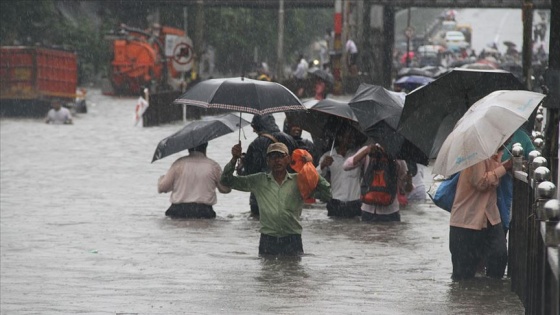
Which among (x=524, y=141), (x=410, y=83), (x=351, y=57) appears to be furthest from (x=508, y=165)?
(x=351, y=57)

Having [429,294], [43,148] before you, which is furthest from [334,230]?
[43,148]

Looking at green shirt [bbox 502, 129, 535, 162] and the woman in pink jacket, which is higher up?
green shirt [bbox 502, 129, 535, 162]

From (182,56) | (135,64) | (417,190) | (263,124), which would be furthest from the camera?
(135,64)

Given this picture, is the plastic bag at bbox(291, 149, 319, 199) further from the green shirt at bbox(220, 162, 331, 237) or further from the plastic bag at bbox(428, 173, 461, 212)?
the plastic bag at bbox(428, 173, 461, 212)

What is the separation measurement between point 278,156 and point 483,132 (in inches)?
103

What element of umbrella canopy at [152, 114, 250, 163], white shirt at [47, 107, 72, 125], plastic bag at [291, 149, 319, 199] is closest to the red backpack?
umbrella canopy at [152, 114, 250, 163]

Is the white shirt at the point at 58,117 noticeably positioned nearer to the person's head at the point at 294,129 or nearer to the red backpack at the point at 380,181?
the person's head at the point at 294,129

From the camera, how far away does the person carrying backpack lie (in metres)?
16.4

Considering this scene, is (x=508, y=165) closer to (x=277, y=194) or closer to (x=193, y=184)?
(x=277, y=194)

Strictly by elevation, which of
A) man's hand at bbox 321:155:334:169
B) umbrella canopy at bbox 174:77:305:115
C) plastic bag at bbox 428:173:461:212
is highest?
umbrella canopy at bbox 174:77:305:115

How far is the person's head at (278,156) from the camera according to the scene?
12.5 meters

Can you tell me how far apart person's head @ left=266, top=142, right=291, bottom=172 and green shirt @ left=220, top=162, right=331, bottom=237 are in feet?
0.52

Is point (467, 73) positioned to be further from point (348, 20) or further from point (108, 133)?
point (348, 20)

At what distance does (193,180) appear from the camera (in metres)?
16.7
